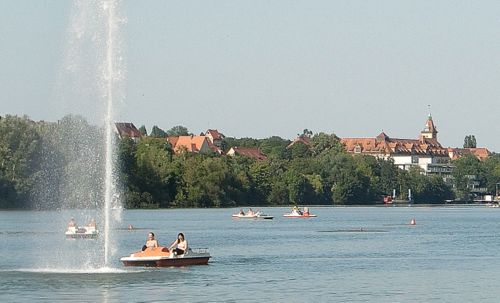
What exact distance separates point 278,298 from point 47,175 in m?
90.2

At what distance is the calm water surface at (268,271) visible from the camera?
4188 cm

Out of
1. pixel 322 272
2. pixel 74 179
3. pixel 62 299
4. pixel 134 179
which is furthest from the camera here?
pixel 134 179

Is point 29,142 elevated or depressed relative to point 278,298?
elevated

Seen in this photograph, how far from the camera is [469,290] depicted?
44.2 m

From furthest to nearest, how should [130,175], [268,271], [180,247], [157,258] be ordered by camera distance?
[130,175] → [180,247] → [268,271] → [157,258]

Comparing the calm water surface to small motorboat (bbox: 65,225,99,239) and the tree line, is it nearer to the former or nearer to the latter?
small motorboat (bbox: 65,225,99,239)

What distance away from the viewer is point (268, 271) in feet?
171

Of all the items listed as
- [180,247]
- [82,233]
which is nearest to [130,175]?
[82,233]

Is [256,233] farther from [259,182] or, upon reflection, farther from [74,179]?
[259,182]

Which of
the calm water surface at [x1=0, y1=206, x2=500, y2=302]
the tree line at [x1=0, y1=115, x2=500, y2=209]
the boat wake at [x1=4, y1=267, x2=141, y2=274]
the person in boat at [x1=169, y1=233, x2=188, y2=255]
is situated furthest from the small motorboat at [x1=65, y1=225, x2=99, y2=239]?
the boat wake at [x1=4, y1=267, x2=141, y2=274]

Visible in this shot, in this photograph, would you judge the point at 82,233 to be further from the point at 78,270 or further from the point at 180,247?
the point at 78,270

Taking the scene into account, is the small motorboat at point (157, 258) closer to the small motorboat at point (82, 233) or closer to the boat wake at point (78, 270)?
the boat wake at point (78, 270)

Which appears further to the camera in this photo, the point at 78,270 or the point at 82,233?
the point at 82,233

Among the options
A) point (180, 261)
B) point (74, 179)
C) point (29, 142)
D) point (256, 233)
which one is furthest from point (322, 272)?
point (29, 142)
